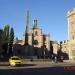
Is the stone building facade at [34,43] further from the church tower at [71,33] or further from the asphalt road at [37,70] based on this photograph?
the asphalt road at [37,70]

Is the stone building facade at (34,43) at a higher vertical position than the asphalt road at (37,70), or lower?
higher

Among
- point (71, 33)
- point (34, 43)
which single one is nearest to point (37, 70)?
point (71, 33)

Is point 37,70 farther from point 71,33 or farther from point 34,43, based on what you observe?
point 34,43

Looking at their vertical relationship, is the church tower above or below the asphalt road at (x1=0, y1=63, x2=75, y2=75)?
above

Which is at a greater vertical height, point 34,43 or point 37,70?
point 34,43

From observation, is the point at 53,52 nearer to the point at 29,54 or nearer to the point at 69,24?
the point at 29,54

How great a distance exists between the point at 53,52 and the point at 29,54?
12.9m

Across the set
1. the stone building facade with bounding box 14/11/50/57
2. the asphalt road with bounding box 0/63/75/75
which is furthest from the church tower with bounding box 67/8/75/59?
the asphalt road with bounding box 0/63/75/75

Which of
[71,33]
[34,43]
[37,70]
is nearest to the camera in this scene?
[37,70]

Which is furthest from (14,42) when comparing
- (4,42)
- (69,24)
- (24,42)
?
(69,24)

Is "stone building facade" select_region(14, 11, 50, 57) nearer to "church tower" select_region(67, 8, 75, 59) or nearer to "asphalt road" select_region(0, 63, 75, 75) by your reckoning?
"church tower" select_region(67, 8, 75, 59)

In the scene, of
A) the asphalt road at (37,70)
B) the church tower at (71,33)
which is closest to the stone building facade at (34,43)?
the church tower at (71,33)

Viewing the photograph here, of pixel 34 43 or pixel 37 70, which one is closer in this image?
pixel 37 70

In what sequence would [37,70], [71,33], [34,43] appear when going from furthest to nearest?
[34,43]
[71,33]
[37,70]
